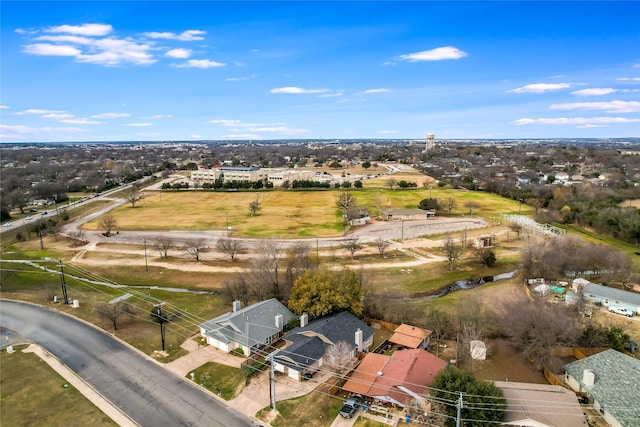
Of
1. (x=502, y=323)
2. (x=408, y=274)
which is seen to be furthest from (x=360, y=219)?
(x=502, y=323)

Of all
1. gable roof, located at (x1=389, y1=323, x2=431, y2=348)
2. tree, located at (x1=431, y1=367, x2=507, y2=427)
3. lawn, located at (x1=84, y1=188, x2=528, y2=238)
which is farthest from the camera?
lawn, located at (x1=84, y1=188, x2=528, y2=238)

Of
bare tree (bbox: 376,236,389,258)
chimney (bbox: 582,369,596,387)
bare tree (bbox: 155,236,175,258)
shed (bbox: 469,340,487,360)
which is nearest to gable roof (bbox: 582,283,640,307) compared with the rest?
chimney (bbox: 582,369,596,387)

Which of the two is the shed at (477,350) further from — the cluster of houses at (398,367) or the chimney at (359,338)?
the chimney at (359,338)

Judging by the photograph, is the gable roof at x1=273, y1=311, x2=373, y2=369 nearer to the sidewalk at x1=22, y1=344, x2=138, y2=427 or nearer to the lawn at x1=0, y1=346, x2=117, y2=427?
the sidewalk at x1=22, y1=344, x2=138, y2=427

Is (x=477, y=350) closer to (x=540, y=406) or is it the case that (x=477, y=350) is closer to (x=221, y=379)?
(x=540, y=406)

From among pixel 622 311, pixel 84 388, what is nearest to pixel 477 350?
pixel 622 311

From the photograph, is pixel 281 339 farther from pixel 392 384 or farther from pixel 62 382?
pixel 62 382

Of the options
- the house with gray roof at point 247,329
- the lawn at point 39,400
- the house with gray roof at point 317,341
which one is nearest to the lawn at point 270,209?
the house with gray roof at point 247,329
